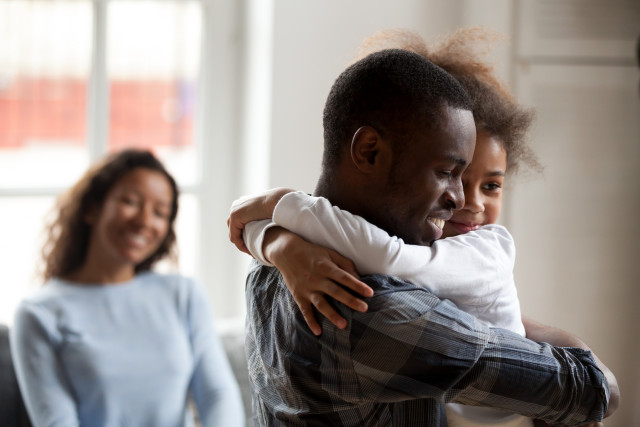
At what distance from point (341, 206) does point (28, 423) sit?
1.57 meters

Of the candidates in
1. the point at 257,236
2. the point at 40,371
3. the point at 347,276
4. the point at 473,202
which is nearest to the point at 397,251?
the point at 347,276

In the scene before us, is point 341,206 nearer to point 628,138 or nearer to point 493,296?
point 493,296

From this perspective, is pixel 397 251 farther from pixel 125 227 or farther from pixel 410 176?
pixel 125 227

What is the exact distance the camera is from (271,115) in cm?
241

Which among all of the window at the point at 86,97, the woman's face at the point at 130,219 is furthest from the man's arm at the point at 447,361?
the window at the point at 86,97

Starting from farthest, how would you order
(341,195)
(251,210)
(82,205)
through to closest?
(82,205) → (251,210) → (341,195)

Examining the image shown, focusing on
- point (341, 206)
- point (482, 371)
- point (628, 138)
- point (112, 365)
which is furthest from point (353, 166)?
point (628, 138)

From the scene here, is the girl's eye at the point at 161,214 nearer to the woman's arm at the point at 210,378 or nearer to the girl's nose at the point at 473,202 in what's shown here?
the woman's arm at the point at 210,378

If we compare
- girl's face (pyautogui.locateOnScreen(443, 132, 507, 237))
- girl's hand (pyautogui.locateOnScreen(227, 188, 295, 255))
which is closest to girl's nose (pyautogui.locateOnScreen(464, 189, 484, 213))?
girl's face (pyautogui.locateOnScreen(443, 132, 507, 237))

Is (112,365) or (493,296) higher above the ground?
(493,296)

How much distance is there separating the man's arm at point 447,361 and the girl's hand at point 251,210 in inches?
8.7

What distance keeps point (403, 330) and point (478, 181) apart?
1.42 ft

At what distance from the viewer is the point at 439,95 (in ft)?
2.67

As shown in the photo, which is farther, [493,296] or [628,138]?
[628,138]
